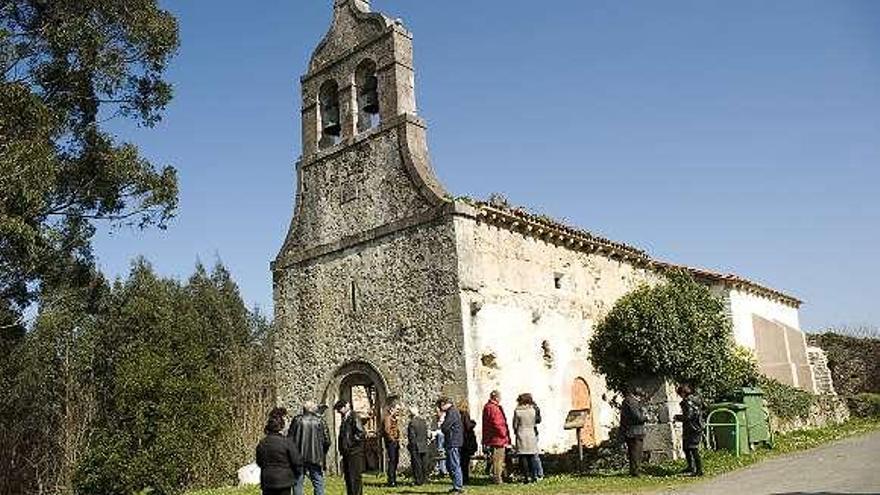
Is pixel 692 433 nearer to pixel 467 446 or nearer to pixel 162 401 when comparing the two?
pixel 467 446

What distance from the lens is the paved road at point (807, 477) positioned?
939cm

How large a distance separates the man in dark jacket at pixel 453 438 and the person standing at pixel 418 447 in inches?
52.7

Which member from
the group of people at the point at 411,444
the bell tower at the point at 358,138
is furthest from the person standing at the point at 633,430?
the bell tower at the point at 358,138

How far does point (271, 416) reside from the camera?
8852 mm

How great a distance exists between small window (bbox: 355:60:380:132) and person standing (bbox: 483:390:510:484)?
798 centimetres

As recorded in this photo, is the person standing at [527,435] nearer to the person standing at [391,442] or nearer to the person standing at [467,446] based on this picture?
the person standing at [467,446]

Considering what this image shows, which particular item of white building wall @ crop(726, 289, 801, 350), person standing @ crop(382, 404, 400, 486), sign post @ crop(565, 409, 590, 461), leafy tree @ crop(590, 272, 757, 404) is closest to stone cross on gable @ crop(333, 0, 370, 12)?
leafy tree @ crop(590, 272, 757, 404)

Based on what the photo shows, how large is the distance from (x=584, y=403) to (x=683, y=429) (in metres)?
5.89

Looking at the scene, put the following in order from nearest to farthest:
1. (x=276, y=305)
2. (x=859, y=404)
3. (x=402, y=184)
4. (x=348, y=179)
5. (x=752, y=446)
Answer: (x=752, y=446)
(x=402, y=184)
(x=348, y=179)
(x=276, y=305)
(x=859, y=404)

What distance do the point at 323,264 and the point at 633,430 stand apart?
8836 mm

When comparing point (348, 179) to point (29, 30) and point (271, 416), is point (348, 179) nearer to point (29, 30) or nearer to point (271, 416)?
point (29, 30)

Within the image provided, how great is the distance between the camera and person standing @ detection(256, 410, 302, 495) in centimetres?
822

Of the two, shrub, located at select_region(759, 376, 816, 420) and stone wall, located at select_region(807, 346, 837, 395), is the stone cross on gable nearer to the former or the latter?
shrub, located at select_region(759, 376, 816, 420)

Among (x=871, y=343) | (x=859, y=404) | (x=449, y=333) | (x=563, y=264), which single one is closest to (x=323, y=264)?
(x=449, y=333)
